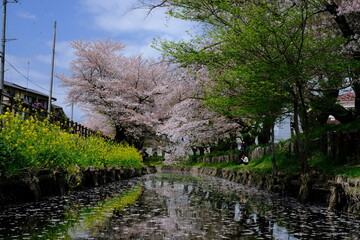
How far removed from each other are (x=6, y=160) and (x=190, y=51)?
10.1 meters

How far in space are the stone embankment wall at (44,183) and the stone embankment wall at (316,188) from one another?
7944 mm

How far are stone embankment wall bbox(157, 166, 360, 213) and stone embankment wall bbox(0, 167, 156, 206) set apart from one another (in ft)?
26.1

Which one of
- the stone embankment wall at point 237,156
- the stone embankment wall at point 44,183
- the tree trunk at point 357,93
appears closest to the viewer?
the stone embankment wall at point 44,183

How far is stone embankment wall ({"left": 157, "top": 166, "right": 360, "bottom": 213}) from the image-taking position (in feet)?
31.8

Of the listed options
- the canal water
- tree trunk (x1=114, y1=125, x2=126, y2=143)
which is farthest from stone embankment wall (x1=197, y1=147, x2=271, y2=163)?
the canal water

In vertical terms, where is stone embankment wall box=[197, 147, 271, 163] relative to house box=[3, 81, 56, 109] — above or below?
below

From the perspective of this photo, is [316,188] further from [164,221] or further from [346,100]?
[346,100]

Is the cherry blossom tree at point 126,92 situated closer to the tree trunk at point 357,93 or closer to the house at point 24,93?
the tree trunk at point 357,93

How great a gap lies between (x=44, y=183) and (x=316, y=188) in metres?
8.67

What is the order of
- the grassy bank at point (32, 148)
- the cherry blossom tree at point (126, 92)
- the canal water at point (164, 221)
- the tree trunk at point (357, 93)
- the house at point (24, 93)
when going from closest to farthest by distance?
1. the canal water at point (164, 221)
2. the grassy bank at point (32, 148)
3. the tree trunk at point (357, 93)
4. the cherry blossom tree at point (126, 92)
5. the house at point (24, 93)

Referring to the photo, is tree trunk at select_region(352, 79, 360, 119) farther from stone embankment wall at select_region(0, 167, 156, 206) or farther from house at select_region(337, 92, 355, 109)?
stone embankment wall at select_region(0, 167, 156, 206)

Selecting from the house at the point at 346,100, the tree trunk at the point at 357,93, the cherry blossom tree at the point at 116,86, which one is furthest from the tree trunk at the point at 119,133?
the tree trunk at the point at 357,93

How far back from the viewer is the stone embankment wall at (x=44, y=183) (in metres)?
8.67

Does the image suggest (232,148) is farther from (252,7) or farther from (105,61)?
(252,7)
